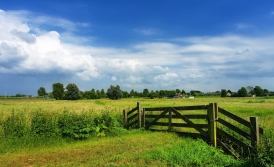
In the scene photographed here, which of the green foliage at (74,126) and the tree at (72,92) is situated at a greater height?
the tree at (72,92)

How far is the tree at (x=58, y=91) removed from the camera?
12256cm

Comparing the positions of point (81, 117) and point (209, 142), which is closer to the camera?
point (209, 142)

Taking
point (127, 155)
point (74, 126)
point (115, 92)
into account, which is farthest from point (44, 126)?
point (115, 92)

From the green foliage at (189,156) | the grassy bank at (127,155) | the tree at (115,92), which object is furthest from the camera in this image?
the tree at (115,92)

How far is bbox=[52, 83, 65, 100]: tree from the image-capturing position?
12256 centimetres

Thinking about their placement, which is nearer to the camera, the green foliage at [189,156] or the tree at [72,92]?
the green foliage at [189,156]

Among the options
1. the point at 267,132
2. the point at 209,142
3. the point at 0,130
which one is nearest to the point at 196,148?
the point at 209,142

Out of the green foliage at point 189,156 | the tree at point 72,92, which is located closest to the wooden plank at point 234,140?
the green foliage at point 189,156

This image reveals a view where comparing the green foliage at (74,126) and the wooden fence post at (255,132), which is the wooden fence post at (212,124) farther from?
the green foliage at (74,126)

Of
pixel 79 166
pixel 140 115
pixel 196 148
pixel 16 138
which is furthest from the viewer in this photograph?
pixel 140 115

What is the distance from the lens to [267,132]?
371 inches

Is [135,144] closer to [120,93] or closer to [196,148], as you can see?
[196,148]

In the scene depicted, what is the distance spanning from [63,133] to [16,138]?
2120 mm

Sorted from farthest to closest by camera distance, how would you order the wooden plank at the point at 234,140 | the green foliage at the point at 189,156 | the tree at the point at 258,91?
the tree at the point at 258,91
the wooden plank at the point at 234,140
the green foliage at the point at 189,156
